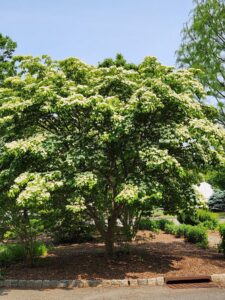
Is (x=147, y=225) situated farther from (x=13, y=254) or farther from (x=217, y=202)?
(x=217, y=202)

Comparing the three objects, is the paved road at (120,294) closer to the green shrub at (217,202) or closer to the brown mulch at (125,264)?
the brown mulch at (125,264)

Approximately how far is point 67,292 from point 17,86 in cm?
754

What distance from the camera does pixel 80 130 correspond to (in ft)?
41.0

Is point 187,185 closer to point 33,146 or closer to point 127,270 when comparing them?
point 127,270

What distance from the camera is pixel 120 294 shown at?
9828 mm

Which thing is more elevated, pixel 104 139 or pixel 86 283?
pixel 104 139

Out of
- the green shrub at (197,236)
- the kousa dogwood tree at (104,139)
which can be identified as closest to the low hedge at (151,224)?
the green shrub at (197,236)

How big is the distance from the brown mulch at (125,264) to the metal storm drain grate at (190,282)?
0.62 meters

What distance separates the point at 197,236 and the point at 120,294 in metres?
9.53

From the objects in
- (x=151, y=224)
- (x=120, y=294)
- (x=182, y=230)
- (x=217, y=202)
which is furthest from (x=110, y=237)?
(x=217, y=202)

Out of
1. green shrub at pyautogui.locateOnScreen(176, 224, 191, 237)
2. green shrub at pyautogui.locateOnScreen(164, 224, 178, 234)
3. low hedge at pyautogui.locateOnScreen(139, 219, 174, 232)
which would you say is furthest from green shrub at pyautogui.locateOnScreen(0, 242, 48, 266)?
low hedge at pyautogui.locateOnScreen(139, 219, 174, 232)

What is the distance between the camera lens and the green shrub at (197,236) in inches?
695

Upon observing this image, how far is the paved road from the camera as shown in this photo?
957cm

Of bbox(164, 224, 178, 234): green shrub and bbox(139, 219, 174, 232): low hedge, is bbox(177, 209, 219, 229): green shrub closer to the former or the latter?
bbox(164, 224, 178, 234): green shrub
